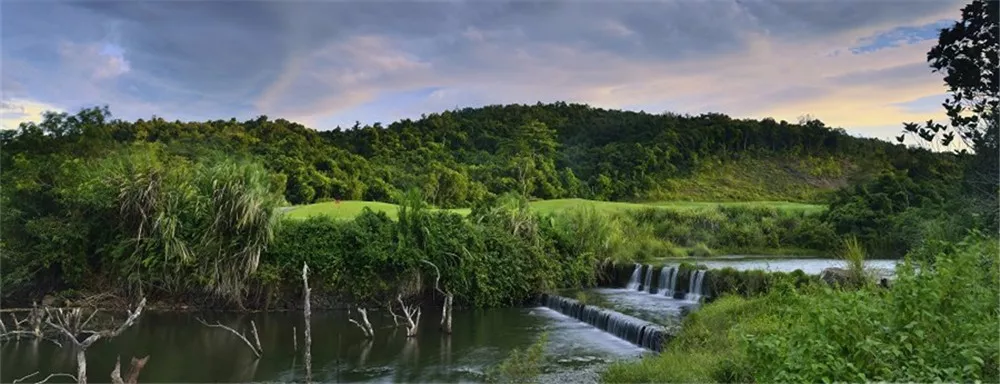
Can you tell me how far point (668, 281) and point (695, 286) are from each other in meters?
1.08

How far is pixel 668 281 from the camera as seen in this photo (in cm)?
1559

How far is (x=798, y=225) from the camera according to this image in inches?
1075

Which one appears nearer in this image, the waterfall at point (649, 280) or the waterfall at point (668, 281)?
the waterfall at point (668, 281)

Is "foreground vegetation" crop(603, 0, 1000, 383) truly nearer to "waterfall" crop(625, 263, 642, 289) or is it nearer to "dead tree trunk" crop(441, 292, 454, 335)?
"dead tree trunk" crop(441, 292, 454, 335)

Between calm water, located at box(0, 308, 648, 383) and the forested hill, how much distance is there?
1750cm

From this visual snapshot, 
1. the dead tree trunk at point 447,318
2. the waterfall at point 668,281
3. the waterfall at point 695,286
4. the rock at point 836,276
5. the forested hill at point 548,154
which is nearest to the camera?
the rock at point 836,276

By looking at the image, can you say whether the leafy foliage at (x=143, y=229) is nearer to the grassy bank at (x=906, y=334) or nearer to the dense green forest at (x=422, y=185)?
the dense green forest at (x=422, y=185)

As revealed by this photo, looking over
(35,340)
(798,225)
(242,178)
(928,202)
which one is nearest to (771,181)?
(798,225)

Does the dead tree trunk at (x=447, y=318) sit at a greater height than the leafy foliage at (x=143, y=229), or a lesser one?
lesser

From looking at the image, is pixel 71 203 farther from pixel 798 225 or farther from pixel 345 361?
pixel 798 225

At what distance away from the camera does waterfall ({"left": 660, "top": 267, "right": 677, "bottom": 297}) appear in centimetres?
1527

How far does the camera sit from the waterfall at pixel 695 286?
14383 mm

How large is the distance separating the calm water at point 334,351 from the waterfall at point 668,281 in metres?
3.37

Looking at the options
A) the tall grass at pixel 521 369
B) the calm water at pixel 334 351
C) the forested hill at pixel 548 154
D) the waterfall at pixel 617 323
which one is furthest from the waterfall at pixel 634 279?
the forested hill at pixel 548 154
